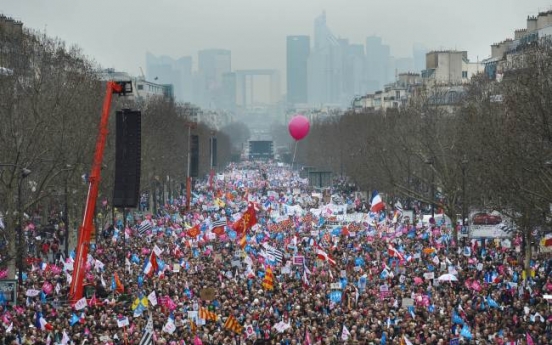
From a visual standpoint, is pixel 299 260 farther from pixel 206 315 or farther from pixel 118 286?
pixel 206 315

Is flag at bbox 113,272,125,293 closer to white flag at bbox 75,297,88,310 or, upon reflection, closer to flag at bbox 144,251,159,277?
flag at bbox 144,251,159,277

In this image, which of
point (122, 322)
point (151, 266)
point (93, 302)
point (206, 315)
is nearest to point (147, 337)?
point (122, 322)

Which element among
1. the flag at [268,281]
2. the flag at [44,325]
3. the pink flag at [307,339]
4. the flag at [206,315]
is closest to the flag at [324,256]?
the flag at [268,281]

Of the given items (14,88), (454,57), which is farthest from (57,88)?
(454,57)

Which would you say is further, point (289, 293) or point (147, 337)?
point (289, 293)

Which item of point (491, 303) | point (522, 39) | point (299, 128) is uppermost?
point (522, 39)

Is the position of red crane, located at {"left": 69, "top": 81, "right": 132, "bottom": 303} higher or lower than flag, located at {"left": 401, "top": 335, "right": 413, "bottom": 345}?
higher

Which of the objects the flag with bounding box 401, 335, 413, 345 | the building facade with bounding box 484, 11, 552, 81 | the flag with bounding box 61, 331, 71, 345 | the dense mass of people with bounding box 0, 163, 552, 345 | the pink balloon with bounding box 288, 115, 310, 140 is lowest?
the dense mass of people with bounding box 0, 163, 552, 345

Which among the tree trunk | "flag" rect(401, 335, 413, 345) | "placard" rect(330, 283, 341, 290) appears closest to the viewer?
"flag" rect(401, 335, 413, 345)

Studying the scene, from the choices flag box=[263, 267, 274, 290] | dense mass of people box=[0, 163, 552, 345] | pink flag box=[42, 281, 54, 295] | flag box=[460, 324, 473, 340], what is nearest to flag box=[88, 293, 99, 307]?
dense mass of people box=[0, 163, 552, 345]
